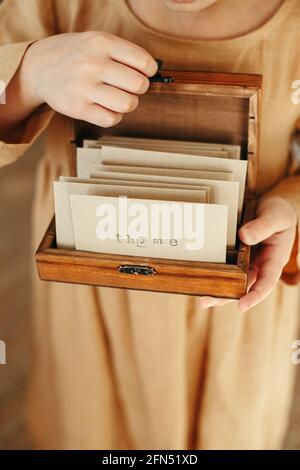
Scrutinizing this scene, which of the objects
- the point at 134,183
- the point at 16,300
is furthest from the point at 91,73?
the point at 16,300

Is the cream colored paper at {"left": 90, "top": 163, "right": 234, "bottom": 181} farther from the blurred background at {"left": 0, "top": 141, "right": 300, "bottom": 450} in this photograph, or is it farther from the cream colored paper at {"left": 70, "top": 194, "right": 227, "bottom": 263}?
the blurred background at {"left": 0, "top": 141, "right": 300, "bottom": 450}

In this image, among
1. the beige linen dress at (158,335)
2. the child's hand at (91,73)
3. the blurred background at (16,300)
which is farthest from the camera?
the blurred background at (16,300)

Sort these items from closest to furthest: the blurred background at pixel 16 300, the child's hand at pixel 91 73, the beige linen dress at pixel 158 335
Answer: the child's hand at pixel 91 73 → the beige linen dress at pixel 158 335 → the blurred background at pixel 16 300

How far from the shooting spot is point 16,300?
1.54 meters

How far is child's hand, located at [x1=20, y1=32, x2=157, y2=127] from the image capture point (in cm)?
57

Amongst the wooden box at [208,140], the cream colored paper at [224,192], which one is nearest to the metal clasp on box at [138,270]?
the wooden box at [208,140]

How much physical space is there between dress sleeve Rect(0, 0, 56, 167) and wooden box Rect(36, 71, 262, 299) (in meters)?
0.06

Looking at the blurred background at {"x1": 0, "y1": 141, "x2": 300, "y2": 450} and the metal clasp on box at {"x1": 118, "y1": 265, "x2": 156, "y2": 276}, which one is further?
the blurred background at {"x1": 0, "y1": 141, "x2": 300, "y2": 450}

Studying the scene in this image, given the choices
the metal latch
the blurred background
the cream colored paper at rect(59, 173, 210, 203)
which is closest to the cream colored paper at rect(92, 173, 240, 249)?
the cream colored paper at rect(59, 173, 210, 203)

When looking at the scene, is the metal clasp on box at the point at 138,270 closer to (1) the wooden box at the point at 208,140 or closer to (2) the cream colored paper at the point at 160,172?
(1) the wooden box at the point at 208,140

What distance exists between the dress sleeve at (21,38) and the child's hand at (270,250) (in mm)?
307

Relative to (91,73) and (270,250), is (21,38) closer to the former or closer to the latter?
(91,73)

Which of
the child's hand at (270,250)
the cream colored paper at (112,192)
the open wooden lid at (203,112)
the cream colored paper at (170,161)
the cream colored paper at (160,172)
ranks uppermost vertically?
the open wooden lid at (203,112)

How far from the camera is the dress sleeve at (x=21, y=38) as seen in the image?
2.11 ft
